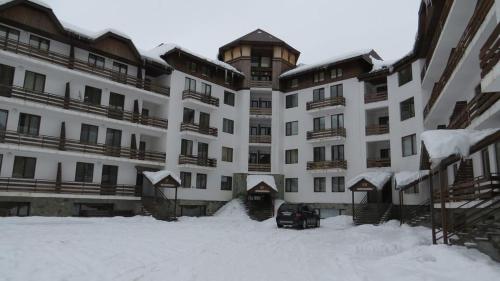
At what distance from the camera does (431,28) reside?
24.1 metres

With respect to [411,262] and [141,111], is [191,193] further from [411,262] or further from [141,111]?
[411,262]

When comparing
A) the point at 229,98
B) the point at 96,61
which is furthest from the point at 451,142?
the point at 229,98

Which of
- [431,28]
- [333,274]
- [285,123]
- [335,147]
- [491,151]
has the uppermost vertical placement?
[431,28]

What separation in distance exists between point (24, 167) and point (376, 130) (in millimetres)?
28590

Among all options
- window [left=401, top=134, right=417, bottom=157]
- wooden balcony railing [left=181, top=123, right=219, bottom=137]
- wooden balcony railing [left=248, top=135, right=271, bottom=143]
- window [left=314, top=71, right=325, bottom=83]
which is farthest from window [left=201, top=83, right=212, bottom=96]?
window [left=401, top=134, right=417, bottom=157]

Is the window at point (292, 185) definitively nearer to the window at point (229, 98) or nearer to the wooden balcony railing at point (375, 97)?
the window at point (229, 98)

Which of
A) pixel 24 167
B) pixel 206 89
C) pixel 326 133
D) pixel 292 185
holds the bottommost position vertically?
pixel 292 185

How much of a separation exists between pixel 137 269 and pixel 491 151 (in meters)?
15.7

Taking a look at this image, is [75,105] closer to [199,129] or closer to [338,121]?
[199,129]

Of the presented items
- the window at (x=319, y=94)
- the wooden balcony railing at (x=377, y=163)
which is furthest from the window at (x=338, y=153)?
the window at (x=319, y=94)

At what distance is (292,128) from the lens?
40.6m

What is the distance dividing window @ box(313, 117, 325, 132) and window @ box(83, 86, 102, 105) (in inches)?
814

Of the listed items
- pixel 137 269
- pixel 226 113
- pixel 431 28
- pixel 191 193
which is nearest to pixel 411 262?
pixel 137 269

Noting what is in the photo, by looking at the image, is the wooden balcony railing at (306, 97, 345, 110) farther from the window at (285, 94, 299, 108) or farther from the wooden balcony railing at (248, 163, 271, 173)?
the wooden balcony railing at (248, 163, 271, 173)
